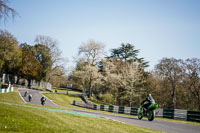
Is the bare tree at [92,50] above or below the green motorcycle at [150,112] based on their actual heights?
above

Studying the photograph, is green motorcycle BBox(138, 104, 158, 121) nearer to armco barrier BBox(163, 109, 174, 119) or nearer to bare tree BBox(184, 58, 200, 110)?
armco barrier BBox(163, 109, 174, 119)

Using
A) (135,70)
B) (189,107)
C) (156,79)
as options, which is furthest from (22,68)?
(189,107)

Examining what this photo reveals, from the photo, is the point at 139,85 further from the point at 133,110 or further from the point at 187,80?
the point at 133,110

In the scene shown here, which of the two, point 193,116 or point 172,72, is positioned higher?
point 172,72

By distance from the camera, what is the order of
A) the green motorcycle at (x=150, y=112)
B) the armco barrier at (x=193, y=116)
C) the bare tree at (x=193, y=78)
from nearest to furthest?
→ 1. the green motorcycle at (x=150, y=112)
2. the armco barrier at (x=193, y=116)
3. the bare tree at (x=193, y=78)

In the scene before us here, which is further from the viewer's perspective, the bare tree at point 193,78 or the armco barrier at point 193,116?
the bare tree at point 193,78

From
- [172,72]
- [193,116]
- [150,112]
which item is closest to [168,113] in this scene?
[193,116]

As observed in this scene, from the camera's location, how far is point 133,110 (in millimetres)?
30219

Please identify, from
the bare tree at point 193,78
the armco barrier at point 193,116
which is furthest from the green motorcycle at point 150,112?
the bare tree at point 193,78

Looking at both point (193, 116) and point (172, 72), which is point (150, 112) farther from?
point (172, 72)

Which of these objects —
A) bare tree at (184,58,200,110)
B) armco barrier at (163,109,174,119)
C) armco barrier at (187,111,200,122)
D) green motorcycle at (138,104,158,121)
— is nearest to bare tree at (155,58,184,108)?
bare tree at (184,58,200,110)

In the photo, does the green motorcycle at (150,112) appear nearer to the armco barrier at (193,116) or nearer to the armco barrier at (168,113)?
the armco barrier at (193,116)

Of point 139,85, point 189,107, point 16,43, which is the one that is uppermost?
point 16,43

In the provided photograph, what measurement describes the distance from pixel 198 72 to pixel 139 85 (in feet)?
60.5
